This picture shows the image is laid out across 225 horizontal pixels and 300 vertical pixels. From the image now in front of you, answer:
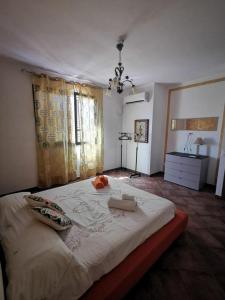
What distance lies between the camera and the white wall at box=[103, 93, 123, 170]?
14.2 feet

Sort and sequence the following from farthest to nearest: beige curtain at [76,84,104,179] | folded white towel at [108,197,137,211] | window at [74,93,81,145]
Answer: beige curtain at [76,84,104,179] → window at [74,93,81,145] → folded white towel at [108,197,137,211]

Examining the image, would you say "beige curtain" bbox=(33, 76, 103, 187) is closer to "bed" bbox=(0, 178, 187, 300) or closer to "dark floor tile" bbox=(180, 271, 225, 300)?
"bed" bbox=(0, 178, 187, 300)

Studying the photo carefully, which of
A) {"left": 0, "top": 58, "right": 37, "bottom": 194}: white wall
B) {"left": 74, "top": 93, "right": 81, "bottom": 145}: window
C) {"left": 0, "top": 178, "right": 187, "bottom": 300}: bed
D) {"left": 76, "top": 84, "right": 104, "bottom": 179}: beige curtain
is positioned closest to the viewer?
{"left": 0, "top": 178, "right": 187, "bottom": 300}: bed

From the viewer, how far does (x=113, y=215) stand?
1.57 meters

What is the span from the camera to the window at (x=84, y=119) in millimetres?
3596

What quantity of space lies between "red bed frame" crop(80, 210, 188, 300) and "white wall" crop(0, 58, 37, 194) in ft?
8.79

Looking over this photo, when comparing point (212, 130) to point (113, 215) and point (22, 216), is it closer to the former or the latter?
point (113, 215)

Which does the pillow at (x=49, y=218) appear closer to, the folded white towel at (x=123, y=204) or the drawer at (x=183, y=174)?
the folded white towel at (x=123, y=204)

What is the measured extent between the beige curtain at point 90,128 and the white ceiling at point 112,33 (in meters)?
0.86

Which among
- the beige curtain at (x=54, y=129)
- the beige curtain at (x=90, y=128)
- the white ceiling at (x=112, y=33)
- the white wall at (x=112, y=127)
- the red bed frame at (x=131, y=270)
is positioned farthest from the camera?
the white wall at (x=112, y=127)

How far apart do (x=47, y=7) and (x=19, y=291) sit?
90.5 inches

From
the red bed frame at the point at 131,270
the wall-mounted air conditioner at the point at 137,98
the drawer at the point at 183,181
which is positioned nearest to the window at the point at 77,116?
the wall-mounted air conditioner at the point at 137,98

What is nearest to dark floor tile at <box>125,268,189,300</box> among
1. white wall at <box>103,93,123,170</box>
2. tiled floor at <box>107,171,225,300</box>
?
tiled floor at <box>107,171,225,300</box>

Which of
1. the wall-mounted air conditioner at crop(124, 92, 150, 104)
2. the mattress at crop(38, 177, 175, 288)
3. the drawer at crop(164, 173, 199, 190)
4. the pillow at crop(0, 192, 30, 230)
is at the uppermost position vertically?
the wall-mounted air conditioner at crop(124, 92, 150, 104)
